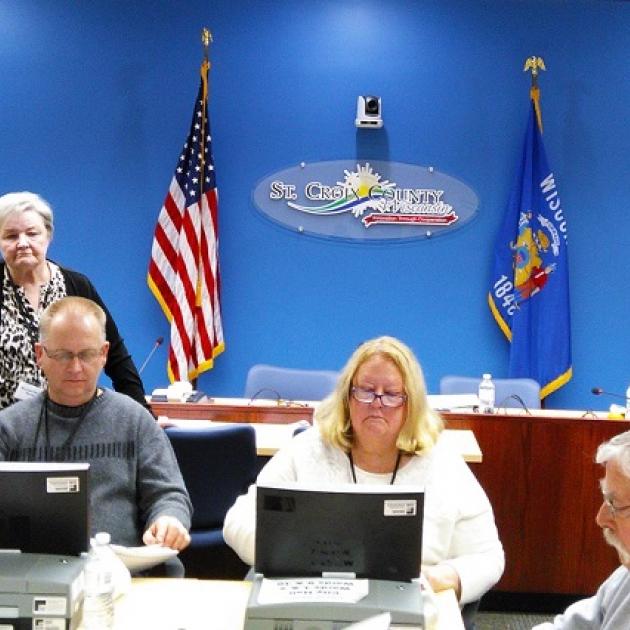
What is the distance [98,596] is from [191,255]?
4006mm

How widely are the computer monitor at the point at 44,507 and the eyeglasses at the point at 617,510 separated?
3.54ft

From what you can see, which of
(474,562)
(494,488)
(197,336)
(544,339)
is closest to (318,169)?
(197,336)

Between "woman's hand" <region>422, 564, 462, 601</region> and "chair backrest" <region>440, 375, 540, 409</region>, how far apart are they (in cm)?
274

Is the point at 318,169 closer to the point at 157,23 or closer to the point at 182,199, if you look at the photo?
the point at 182,199

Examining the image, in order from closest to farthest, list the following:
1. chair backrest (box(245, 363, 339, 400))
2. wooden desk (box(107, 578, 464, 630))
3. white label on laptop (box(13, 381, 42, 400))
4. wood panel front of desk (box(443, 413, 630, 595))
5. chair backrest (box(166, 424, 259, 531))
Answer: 1. wooden desk (box(107, 578, 464, 630))
2. white label on laptop (box(13, 381, 42, 400))
3. chair backrest (box(166, 424, 259, 531))
4. wood panel front of desk (box(443, 413, 630, 595))
5. chair backrest (box(245, 363, 339, 400))

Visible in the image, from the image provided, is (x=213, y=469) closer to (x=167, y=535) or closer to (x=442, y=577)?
(x=167, y=535)

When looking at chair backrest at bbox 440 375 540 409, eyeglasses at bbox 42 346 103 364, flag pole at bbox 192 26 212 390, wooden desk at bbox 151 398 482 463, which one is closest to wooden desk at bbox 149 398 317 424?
wooden desk at bbox 151 398 482 463

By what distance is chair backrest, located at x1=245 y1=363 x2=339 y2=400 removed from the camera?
4.93m

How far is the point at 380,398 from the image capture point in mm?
2451

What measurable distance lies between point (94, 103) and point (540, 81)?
9.63 ft

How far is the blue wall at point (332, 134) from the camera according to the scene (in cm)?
580

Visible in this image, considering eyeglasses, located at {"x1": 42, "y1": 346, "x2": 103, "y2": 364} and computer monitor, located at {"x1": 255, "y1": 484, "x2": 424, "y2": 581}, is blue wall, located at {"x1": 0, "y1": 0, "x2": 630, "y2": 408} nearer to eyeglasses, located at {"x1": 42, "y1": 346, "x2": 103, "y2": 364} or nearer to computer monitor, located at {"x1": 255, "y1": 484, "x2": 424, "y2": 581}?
eyeglasses, located at {"x1": 42, "y1": 346, "x2": 103, "y2": 364}

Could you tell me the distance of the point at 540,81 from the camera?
19.0ft

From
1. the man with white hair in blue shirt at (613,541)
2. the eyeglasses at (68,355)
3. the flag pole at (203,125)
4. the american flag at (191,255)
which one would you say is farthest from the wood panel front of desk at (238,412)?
the man with white hair in blue shirt at (613,541)
